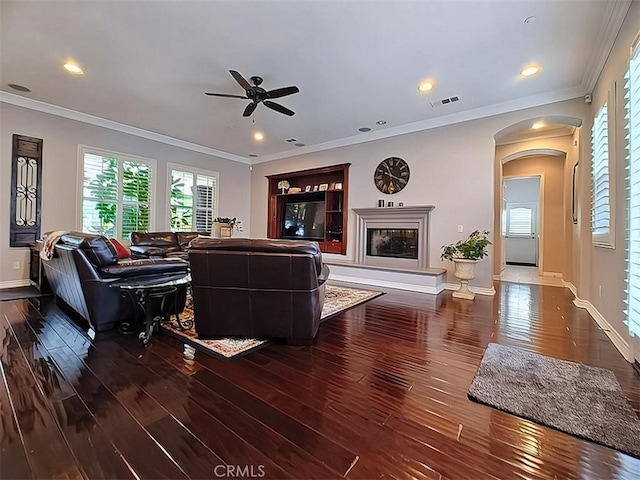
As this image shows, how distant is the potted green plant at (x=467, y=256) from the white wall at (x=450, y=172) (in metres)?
0.27

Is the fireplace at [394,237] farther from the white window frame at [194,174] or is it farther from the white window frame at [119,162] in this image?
the white window frame at [119,162]

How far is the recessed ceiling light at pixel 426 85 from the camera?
4.01 meters

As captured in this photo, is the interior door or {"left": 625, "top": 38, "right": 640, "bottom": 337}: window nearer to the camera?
{"left": 625, "top": 38, "right": 640, "bottom": 337}: window

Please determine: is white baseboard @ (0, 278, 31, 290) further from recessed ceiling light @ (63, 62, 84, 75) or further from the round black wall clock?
the round black wall clock

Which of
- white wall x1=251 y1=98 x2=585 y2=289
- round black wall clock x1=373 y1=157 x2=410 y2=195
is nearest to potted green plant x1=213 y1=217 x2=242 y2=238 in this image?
white wall x1=251 y1=98 x2=585 y2=289

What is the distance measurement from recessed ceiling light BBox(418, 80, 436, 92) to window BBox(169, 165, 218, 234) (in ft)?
17.8

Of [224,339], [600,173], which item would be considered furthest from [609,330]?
[224,339]

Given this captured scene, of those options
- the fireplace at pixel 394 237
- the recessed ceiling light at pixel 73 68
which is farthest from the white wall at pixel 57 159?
the fireplace at pixel 394 237

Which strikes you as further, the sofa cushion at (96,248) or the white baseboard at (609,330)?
the sofa cushion at (96,248)

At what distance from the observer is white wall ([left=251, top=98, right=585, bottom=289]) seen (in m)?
4.78

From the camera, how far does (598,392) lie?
5.98 feet

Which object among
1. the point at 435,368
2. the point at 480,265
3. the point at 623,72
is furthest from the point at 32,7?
the point at 480,265

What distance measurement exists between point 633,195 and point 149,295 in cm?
405

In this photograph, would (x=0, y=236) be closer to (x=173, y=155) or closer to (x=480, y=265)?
(x=173, y=155)
